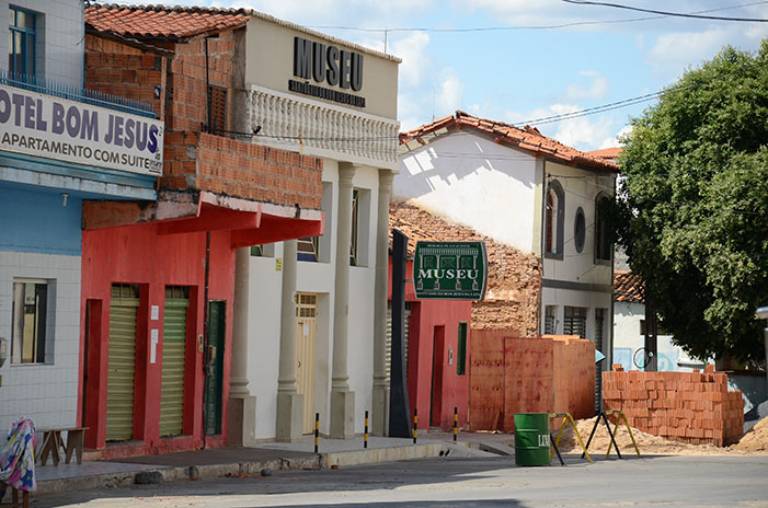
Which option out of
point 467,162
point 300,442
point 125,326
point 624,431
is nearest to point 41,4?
point 125,326

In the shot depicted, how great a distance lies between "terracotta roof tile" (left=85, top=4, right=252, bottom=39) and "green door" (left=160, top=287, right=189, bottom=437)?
4.29 metres

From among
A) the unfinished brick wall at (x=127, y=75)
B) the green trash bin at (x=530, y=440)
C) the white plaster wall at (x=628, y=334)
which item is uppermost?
the unfinished brick wall at (x=127, y=75)

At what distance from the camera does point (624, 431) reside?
35094mm

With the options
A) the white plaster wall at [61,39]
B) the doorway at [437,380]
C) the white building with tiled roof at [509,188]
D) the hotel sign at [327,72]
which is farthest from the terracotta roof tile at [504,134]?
the white plaster wall at [61,39]

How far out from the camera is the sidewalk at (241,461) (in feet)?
68.9

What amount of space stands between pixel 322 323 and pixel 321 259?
50.2 inches

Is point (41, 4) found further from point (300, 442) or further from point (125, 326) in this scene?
point (300, 442)

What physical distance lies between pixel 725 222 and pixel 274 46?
17.3 metres

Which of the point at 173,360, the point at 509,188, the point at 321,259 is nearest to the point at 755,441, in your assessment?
the point at 321,259

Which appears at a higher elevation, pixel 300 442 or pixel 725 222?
pixel 725 222

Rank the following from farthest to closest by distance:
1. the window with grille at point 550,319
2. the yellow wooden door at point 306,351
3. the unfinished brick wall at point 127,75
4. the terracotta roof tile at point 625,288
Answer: the terracotta roof tile at point 625,288
the window with grille at point 550,319
the yellow wooden door at point 306,351
the unfinished brick wall at point 127,75

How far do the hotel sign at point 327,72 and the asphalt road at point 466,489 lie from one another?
7.66 metres

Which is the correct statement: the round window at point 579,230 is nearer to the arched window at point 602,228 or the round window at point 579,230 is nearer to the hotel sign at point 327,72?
the arched window at point 602,228

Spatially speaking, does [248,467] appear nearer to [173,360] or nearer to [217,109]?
[173,360]
